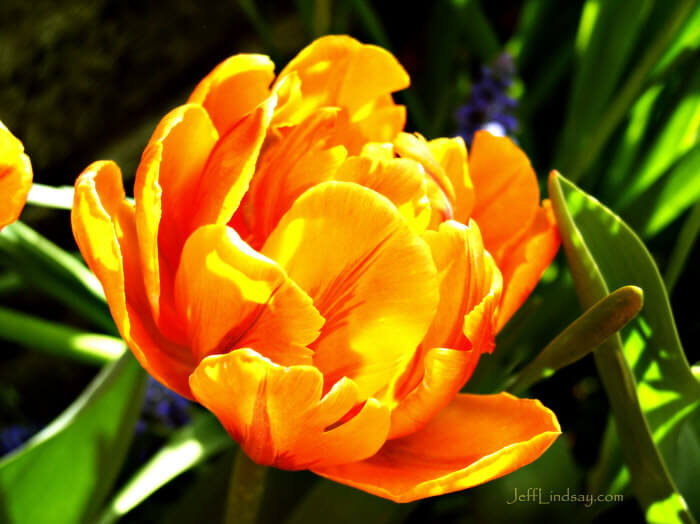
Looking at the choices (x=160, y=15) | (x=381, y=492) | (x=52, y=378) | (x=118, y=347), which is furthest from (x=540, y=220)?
(x=52, y=378)

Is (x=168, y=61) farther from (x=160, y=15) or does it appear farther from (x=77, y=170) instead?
(x=77, y=170)

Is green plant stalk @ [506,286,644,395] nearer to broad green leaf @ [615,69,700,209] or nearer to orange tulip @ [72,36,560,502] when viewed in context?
orange tulip @ [72,36,560,502]

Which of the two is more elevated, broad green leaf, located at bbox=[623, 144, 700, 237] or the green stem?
broad green leaf, located at bbox=[623, 144, 700, 237]

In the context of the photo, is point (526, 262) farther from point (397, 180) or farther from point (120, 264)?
point (120, 264)

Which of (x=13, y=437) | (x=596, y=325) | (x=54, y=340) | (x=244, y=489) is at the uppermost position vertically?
(x=596, y=325)

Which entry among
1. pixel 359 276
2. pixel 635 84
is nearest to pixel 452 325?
pixel 359 276

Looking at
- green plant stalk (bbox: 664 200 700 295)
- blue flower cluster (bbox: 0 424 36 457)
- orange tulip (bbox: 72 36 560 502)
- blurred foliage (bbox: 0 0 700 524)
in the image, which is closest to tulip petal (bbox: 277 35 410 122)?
orange tulip (bbox: 72 36 560 502)
